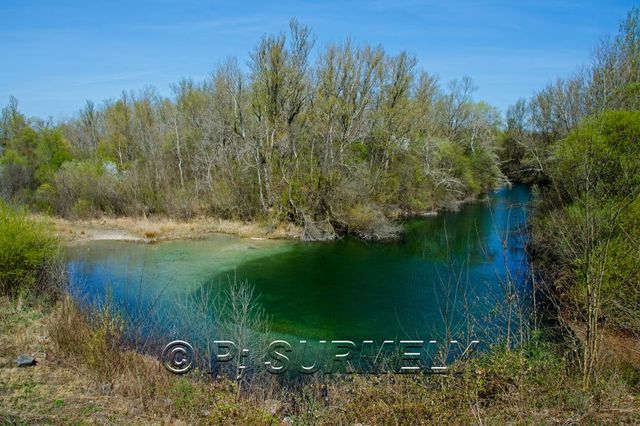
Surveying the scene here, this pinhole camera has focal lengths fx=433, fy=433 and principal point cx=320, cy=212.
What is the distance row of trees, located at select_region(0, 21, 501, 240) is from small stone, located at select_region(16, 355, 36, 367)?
20.0 metres

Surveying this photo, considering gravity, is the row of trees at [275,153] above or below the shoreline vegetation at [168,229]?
above

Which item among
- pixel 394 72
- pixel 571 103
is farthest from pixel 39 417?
pixel 571 103

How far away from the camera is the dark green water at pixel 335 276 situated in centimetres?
1355

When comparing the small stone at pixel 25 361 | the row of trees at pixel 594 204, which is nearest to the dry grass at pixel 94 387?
the small stone at pixel 25 361

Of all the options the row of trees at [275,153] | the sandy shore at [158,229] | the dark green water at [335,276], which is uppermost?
the row of trees at [275,153]

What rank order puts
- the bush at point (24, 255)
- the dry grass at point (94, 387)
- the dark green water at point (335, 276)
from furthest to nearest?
the dark green water at point (335, 276), the bush at point (24, 255), the dry grass at point (94, 387)

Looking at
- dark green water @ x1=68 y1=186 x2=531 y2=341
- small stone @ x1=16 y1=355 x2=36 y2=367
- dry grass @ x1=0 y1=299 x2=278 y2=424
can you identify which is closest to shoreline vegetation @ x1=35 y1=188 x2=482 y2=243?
dark green water @ x1=68 y1=186 x2=531 y2=341

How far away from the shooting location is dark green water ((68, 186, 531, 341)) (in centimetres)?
1355

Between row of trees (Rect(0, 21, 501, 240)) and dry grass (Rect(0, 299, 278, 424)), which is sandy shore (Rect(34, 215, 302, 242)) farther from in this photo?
dry grass (Rect(0, 299, 278, 424))

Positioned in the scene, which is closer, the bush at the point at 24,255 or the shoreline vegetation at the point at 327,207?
the shoreline vegetation at the point at 327,207

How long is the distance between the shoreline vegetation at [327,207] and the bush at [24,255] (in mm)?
59

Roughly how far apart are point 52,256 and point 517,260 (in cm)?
1907

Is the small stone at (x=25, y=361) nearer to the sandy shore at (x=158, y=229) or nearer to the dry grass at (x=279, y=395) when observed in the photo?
the dry grass at (x=279, y=395)

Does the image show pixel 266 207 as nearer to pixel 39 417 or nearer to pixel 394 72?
pixel 394 72
